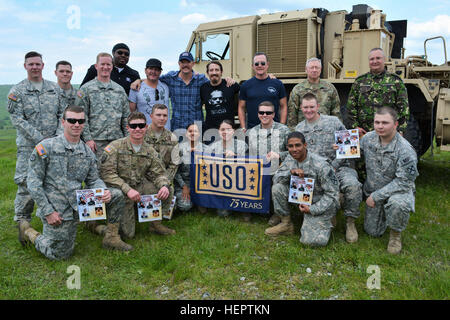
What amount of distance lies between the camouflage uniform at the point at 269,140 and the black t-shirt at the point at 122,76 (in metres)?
2.15

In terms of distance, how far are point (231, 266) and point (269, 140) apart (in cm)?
193

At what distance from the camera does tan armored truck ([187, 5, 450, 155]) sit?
7012 millimetres

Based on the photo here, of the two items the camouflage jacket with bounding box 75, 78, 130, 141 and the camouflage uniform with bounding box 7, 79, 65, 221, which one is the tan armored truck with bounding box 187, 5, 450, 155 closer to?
the camouflage jacket with bounding box 75, 78, 130, 141

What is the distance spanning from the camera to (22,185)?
445 centimetres

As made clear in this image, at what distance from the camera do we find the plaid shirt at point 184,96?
5.59m

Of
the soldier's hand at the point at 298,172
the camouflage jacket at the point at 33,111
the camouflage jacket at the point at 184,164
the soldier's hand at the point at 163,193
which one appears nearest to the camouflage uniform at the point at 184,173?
the camouflage jacket at the point at 184,164

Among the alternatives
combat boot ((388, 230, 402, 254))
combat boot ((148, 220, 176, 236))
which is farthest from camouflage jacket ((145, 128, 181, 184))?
combat boot ((388, 230, 402, 254))

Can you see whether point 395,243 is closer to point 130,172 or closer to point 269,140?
point 269,140

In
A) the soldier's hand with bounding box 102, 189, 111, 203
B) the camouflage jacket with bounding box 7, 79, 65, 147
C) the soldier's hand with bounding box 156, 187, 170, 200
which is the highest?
the camouflage jacket with bounding box 7, 79, 65, 147

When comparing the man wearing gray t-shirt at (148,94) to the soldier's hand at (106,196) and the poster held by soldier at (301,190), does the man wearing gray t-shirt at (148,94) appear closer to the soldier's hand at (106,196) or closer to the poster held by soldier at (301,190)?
the soldier's hand at (106,196)

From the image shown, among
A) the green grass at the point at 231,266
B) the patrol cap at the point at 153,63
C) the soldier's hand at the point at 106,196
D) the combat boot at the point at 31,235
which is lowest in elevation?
the green grass at the point at 231,266

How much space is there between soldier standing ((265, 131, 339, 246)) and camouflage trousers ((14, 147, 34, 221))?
3.12 metres

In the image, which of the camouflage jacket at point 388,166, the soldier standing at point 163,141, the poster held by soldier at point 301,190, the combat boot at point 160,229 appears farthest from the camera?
the soldier standing at point 163,141

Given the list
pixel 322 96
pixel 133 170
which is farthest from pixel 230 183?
pixel 322 96
